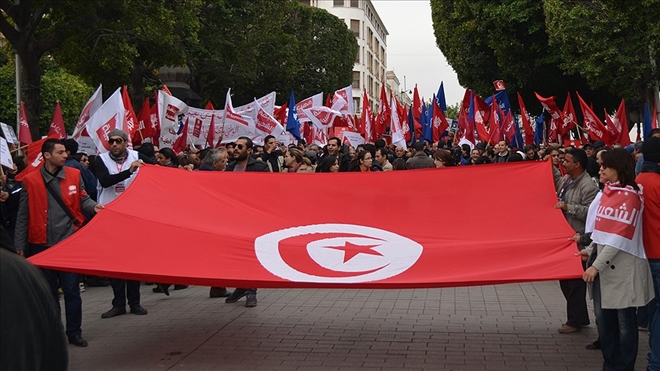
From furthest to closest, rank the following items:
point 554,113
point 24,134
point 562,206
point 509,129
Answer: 1. point 554,113
2. point 509,129
3. point 24,134
4. point 562,206

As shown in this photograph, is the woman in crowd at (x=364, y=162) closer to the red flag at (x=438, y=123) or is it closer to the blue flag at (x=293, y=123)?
the blue flag at (x=293, y=123)

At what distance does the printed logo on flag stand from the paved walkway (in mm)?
821

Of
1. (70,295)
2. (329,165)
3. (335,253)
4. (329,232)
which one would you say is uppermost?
(329,165)

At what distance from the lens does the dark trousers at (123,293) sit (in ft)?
29.6

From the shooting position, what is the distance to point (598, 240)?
5844 mm

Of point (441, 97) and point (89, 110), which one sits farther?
point (441, 97)

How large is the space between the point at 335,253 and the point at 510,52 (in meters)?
28.1

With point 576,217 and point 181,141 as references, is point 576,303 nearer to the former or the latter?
point 576,217

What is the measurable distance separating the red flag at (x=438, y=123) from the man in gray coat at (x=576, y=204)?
15.2 metres

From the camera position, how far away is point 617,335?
243 inches

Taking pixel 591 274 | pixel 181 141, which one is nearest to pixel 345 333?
pixel 591 274

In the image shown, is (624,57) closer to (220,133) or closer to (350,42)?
(220,133)

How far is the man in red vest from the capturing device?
7367mm

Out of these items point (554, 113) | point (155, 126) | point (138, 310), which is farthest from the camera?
point (554, 113)
